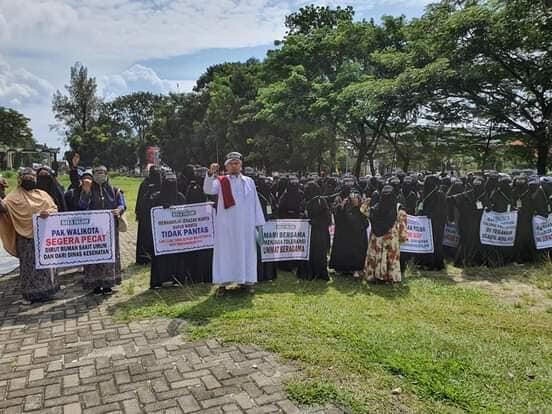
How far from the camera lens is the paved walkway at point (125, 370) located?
3604mm

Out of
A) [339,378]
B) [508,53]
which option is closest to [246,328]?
[339,378]

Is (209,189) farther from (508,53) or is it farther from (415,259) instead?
(508,53)

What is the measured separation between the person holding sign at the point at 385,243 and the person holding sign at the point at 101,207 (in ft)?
13.5

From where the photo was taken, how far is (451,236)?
936cm

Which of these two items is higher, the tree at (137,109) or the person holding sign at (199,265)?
the tree at (137,109)

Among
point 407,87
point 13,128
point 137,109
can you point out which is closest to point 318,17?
point 407,87

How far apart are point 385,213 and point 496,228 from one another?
3174 millimetres

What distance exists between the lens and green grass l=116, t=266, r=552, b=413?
3770 millimetres

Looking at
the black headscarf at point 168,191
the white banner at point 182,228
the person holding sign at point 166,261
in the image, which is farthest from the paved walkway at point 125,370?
the black headscarf at point 168,191

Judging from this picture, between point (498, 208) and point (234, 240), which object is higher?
point (498, 208)

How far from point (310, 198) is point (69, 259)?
4.12 m

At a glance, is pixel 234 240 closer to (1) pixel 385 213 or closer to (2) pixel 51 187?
(1) pixel 385 213

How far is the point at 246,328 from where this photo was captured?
5219mm

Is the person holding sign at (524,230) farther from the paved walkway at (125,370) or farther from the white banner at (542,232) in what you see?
the paved walkway at (125,370)
